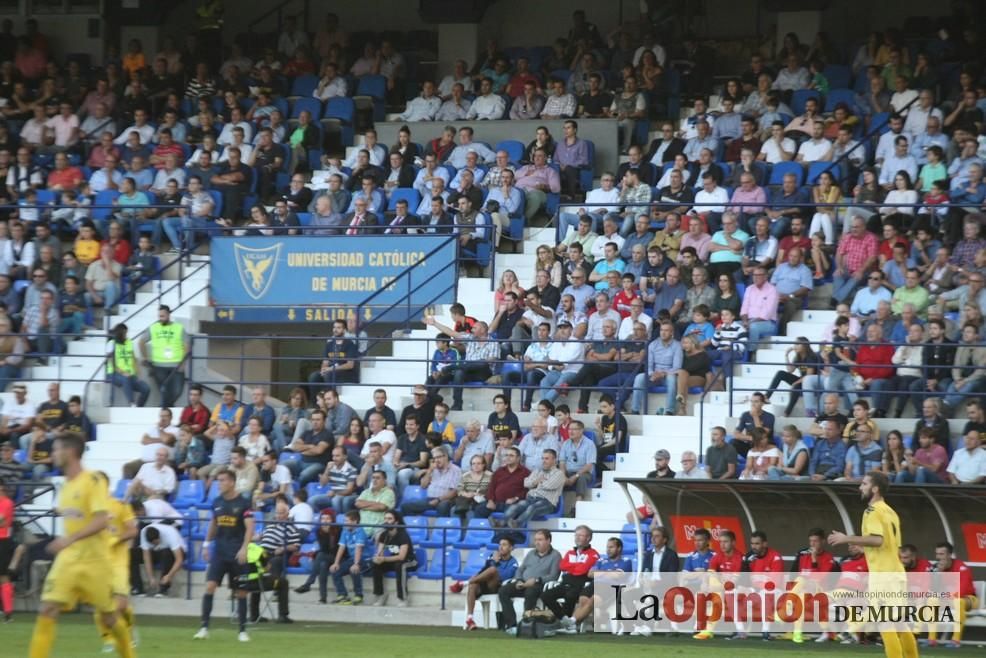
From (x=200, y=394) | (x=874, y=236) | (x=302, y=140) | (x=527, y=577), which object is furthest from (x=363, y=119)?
(x=527, y=577)

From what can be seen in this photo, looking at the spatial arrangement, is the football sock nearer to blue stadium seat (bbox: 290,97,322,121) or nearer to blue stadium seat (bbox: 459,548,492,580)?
blue stadium seat (bbox: 459,548,492,580)

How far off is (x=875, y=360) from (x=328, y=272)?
327 inches

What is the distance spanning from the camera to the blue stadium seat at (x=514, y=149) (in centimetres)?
2520

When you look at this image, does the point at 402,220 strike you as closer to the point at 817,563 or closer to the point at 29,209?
the point at 29,209

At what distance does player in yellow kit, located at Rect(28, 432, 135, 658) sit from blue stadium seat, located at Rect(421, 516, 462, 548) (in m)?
8.32

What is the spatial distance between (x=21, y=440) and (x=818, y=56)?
1272 cm

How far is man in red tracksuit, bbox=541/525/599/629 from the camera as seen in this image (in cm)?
1756

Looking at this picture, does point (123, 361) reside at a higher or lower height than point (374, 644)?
higher

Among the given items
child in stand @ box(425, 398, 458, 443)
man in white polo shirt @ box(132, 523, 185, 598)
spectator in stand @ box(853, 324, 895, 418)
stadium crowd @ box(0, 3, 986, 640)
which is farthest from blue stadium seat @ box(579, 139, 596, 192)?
man in white polo shirt @ box(132, 523, 185, 598)

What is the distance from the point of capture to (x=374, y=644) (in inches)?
629

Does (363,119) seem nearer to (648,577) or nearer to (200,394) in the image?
(200,394)

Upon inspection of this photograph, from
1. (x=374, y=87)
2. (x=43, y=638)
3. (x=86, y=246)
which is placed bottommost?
(x=43, y=638)

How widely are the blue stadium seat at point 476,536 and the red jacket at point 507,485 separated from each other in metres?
0.32

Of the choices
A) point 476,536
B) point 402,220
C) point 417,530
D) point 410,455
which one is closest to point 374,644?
point 476,536
